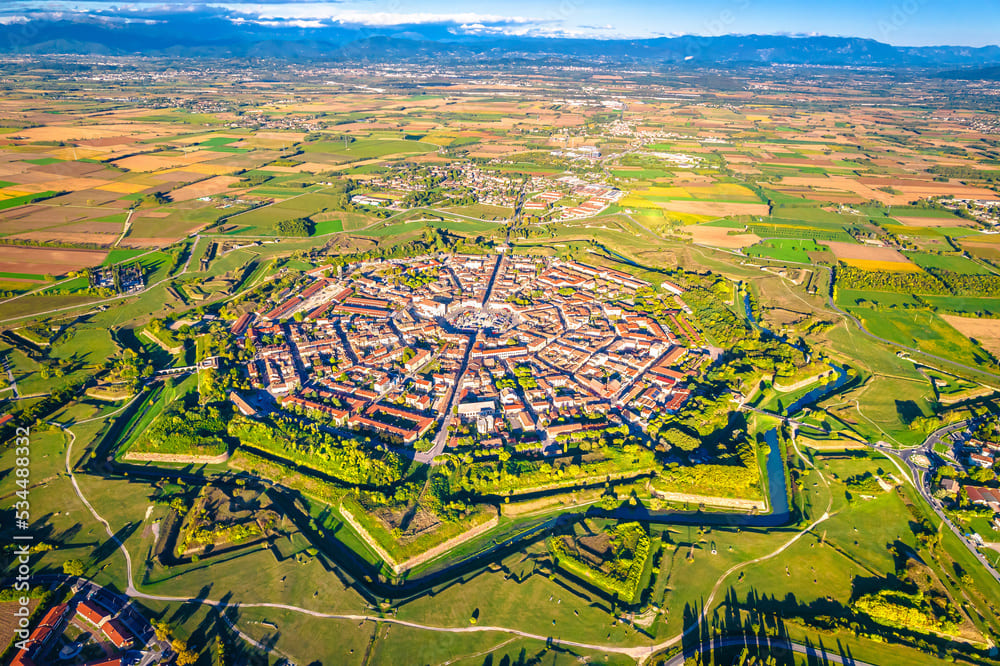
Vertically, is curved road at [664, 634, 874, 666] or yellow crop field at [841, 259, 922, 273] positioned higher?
yellow crop field at [841, 259, 922, 273]

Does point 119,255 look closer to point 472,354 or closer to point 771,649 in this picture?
point 472,354

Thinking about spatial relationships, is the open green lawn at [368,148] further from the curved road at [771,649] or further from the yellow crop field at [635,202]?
the curved road at [771,649]

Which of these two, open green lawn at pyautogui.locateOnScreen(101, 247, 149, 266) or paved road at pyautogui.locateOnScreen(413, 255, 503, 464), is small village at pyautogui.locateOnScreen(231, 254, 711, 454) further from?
open green lawn at pyautogui.locateOnScreen(101, 247, 149, 266)

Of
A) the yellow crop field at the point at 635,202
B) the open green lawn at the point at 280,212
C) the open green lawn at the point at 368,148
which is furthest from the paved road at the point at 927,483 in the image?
the open green lawn at the point at 368,148

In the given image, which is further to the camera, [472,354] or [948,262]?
[948,262]

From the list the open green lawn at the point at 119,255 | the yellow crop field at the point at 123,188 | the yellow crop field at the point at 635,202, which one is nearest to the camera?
the open green lawn at the point at 119,255

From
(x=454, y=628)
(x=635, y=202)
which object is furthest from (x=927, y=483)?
(x=635, y=202)

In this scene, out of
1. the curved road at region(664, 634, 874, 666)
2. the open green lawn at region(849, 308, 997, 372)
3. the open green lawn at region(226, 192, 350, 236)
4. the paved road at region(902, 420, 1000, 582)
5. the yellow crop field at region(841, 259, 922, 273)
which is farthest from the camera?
the open green lawn at region(226, 192, 350, 236)

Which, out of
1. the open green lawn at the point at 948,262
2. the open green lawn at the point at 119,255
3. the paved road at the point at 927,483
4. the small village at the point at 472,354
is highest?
the open green lawn at the point at 948,262

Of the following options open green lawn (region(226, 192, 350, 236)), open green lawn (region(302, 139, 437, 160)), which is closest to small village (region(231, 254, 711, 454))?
open green lawn (region(226, 192, 350, 236))

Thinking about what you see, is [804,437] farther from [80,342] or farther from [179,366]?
[80,342]

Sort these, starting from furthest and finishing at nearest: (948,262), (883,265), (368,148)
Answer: (368,148)
(948,262)
(883,265)

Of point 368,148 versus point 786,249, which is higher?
point 786,249

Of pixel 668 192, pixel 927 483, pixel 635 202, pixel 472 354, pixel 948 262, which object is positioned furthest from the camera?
pixel 668 192
